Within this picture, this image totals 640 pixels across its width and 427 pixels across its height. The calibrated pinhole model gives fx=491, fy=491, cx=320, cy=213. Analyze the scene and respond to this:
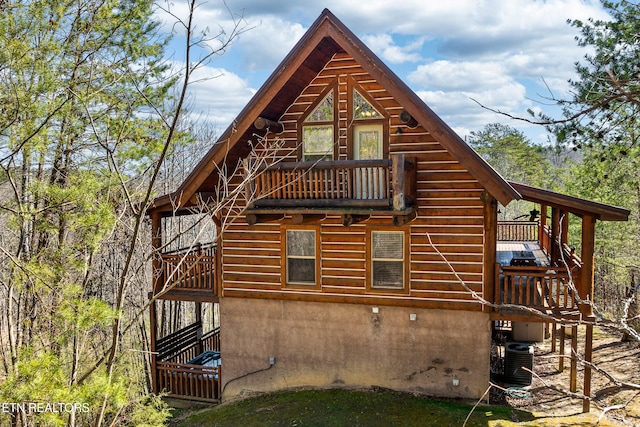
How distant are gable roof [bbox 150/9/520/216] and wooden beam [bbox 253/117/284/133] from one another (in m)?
0.15

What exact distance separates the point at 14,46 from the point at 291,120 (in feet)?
19.7

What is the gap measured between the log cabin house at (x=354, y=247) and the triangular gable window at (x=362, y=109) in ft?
0.11

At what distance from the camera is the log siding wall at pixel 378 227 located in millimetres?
11102

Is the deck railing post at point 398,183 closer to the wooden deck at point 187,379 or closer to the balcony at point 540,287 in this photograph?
the balcony at point 540,287

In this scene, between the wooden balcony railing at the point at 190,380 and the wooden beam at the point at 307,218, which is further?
the wooden balcony railing at the point at 190,380

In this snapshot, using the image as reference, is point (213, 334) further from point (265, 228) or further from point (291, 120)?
point (291, 120)

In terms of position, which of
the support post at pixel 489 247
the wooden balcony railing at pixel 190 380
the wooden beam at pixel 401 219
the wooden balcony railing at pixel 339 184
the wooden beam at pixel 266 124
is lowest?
the wooden balcony railing at pixel 190 380

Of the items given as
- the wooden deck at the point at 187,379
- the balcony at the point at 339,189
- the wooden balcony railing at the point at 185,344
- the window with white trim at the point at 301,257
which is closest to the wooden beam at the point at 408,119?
the balcony at the point at 339,189

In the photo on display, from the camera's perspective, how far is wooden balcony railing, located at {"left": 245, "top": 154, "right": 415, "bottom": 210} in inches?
406

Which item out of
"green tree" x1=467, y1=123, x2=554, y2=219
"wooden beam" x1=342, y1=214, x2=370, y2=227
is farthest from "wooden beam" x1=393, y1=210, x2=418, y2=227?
"green tree" x1=467, y1=123, x2=554, y2=219

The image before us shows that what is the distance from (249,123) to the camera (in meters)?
11.6

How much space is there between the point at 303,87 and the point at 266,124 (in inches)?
56.2

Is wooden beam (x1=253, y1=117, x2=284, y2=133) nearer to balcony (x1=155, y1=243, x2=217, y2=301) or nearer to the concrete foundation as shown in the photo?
balcony (x1=155, y1=243, x2=217, y2=301)

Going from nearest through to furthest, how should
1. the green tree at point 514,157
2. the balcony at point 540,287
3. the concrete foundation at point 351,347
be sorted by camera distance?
the balcony at point 540,287 < the concrete foundation at point 351,347 < the green tree at point 514,157
